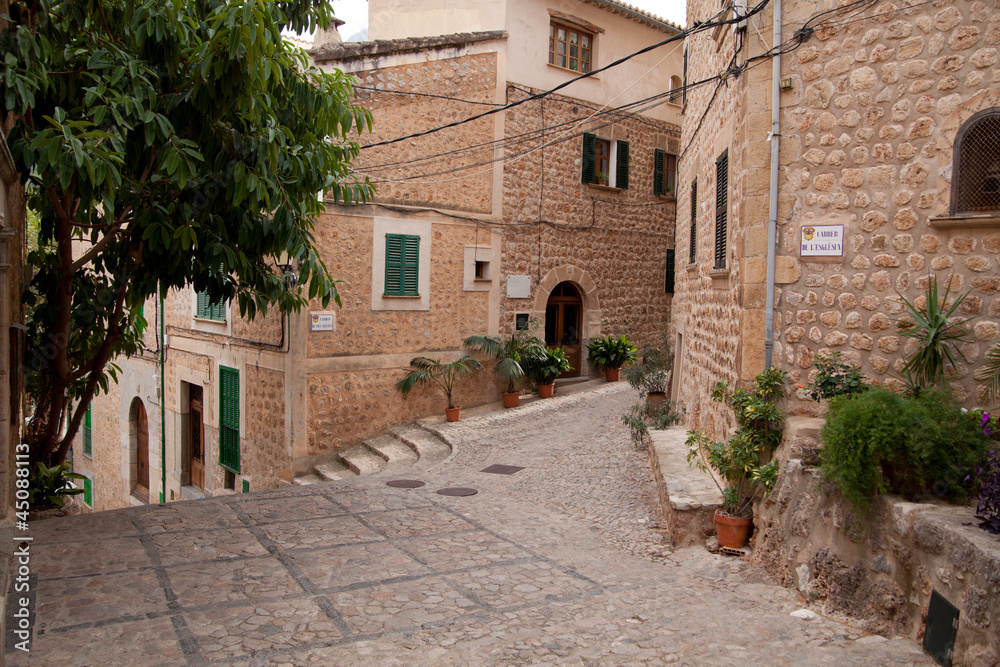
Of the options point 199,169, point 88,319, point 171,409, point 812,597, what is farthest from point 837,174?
point 171,409

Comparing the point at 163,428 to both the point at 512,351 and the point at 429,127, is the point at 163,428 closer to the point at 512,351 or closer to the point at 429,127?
the point at 512,351

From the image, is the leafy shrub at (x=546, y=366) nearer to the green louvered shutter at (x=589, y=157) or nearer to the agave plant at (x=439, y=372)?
the agave plant at (x=439, y=372)

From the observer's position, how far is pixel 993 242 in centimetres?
484

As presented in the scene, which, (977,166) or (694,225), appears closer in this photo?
(977,166)

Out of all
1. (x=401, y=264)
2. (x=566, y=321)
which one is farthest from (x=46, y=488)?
(x=566, y=321)

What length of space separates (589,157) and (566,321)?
347cm

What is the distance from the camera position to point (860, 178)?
5.35m

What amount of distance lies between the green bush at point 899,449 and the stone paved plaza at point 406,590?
2.91 feet

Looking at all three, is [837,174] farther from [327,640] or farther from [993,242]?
[327,640]

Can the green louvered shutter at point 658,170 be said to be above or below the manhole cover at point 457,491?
above

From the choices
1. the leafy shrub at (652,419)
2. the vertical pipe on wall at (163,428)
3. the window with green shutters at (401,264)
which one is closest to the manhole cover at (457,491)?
the leafy shrub at (652,419)

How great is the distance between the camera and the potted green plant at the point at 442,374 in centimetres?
1215

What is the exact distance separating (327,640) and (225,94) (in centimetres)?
376

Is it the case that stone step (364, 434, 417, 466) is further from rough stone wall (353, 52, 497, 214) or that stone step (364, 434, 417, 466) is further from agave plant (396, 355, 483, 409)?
rough stone wall (353, 52, 497, 214)
